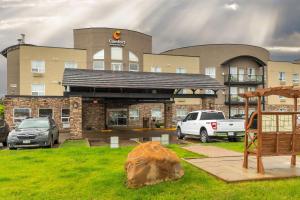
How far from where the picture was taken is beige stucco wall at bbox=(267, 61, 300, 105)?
51969 mm

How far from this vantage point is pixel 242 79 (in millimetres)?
49875

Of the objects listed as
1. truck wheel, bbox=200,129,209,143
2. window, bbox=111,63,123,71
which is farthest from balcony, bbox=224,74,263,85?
truck wheel, bbox=200,129,209,143

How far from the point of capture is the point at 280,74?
52875 millimetres

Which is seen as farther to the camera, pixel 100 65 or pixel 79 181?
pixel 100 65

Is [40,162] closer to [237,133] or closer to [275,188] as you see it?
[275,188]

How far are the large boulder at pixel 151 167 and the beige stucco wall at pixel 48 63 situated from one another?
34.4 m

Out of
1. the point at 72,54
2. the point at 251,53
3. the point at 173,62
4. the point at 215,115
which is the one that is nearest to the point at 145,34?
the point at 173,62

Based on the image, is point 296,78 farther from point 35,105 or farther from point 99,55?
point 35,105

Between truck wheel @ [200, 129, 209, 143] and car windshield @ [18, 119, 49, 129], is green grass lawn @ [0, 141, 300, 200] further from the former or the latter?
truck wheel @ [200, 129, 209, 143]

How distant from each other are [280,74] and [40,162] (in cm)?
4873

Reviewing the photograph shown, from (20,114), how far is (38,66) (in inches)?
473

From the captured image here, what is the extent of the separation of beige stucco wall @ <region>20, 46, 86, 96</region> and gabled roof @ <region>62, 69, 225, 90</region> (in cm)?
1499

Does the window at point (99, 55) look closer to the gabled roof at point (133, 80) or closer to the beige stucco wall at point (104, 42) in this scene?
the beige stucco wall at point (104, 42)

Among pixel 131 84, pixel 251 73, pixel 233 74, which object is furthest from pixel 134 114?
pixel 251 73
